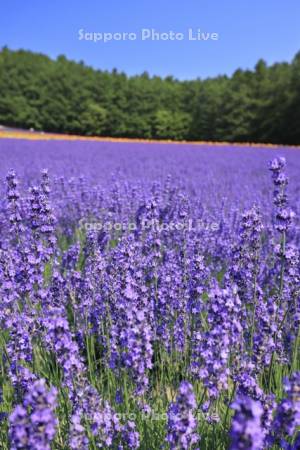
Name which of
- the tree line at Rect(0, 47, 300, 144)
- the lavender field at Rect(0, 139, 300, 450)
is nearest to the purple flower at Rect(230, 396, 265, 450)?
the lavender field at Rect(0, 139, 300, 450)

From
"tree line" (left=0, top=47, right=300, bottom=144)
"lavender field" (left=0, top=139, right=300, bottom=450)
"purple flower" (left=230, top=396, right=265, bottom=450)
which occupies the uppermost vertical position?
"tree line" (left=0, top=47, right=300, bottom=144)

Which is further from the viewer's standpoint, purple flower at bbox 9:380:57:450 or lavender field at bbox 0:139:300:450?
lavender field at bbox 0:139:300:450

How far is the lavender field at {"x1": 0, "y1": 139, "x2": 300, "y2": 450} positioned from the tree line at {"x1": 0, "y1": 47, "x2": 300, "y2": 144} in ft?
85.4

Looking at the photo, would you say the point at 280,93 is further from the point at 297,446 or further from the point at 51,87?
the point at 297,446

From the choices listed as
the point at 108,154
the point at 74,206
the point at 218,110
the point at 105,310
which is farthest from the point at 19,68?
the point at 105,310

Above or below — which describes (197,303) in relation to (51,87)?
below

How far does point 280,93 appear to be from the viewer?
2900cm

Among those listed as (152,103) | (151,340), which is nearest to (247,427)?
(151,340)

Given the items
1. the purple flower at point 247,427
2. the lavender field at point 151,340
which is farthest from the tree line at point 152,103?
the purple flower at point 247,427

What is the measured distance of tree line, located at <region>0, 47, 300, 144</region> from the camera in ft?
97.1

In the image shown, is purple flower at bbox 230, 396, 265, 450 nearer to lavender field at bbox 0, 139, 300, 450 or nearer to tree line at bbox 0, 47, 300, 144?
lavender field at bbox 0, 139, 300, 450

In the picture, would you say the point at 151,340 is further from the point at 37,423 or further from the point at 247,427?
the point at 247,427

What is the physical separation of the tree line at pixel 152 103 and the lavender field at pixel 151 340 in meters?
26.0

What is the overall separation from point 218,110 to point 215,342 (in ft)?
104
